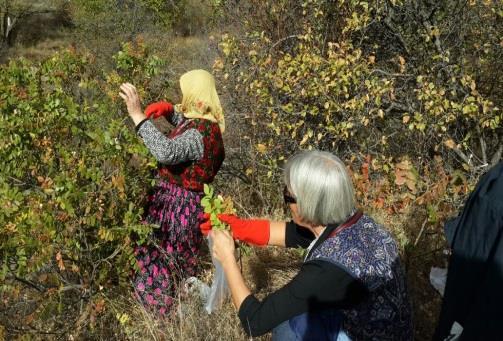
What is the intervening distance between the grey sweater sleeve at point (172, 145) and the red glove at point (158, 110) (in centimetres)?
32

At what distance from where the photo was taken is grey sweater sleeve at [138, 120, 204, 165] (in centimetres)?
239

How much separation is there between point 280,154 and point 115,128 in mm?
2221

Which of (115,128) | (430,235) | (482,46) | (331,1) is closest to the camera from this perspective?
(115,128)

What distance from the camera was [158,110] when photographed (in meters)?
2.80

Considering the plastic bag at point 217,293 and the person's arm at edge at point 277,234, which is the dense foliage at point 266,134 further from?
the person's arm at edge at point 277,234

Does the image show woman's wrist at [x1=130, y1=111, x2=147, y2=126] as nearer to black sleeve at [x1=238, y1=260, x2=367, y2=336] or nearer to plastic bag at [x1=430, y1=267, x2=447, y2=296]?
→ black sleeve at [x1=238, y1=260, x2=367, y2=336]

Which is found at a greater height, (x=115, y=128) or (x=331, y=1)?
(x=331, y=1)

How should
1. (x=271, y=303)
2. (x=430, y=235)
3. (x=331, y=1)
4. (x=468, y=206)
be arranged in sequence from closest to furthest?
(x=468, y=206) → (x=271, y=303) → (x=430, y=235) → (x=331, y=1)

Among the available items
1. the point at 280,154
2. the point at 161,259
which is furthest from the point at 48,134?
the point at 280,154

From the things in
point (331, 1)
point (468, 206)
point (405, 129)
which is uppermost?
point (331, 1)

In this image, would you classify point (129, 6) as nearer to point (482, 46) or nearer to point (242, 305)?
point (482, 46)

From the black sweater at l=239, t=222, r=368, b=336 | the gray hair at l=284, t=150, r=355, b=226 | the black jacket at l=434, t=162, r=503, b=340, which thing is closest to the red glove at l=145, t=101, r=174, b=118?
the gray hair at l=284, t=150, r=355, b=226

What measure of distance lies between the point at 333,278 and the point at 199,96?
127 cm

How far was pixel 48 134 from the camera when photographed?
99.6 inches
